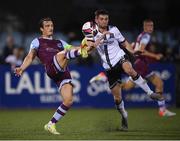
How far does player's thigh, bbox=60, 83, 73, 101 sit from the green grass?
27.0 inches

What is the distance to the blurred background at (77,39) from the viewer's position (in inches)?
785

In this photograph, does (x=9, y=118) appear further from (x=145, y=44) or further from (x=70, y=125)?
(x=145, y=44)

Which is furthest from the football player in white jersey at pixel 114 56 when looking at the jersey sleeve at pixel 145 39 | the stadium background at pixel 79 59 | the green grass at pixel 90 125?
the jersey sleeve at pixel 145 39

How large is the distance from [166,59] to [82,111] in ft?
11.9

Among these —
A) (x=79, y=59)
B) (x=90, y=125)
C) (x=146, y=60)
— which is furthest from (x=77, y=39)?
(x=90, y=125)

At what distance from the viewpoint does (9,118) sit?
53.5ft

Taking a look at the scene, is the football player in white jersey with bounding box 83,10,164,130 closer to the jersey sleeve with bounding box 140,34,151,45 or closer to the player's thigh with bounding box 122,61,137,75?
the player's thigh with bounding box 122,61,137,75

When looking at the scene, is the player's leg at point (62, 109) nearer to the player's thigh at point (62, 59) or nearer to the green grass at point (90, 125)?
the green grass at point (90, 125)

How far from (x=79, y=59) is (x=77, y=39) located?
79 centimetres

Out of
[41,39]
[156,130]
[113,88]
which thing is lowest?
[156,130]

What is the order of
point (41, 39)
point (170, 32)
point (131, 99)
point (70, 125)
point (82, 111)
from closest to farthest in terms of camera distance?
1. point (41, 39)
2. point (70, 125)
3. point (82, 111)
4. point (131, 99)
5. point (170, 32)

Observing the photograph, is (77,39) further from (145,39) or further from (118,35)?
(118,35)

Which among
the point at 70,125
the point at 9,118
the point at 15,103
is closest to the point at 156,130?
the point at 70,125

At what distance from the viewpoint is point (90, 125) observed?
1423cm
